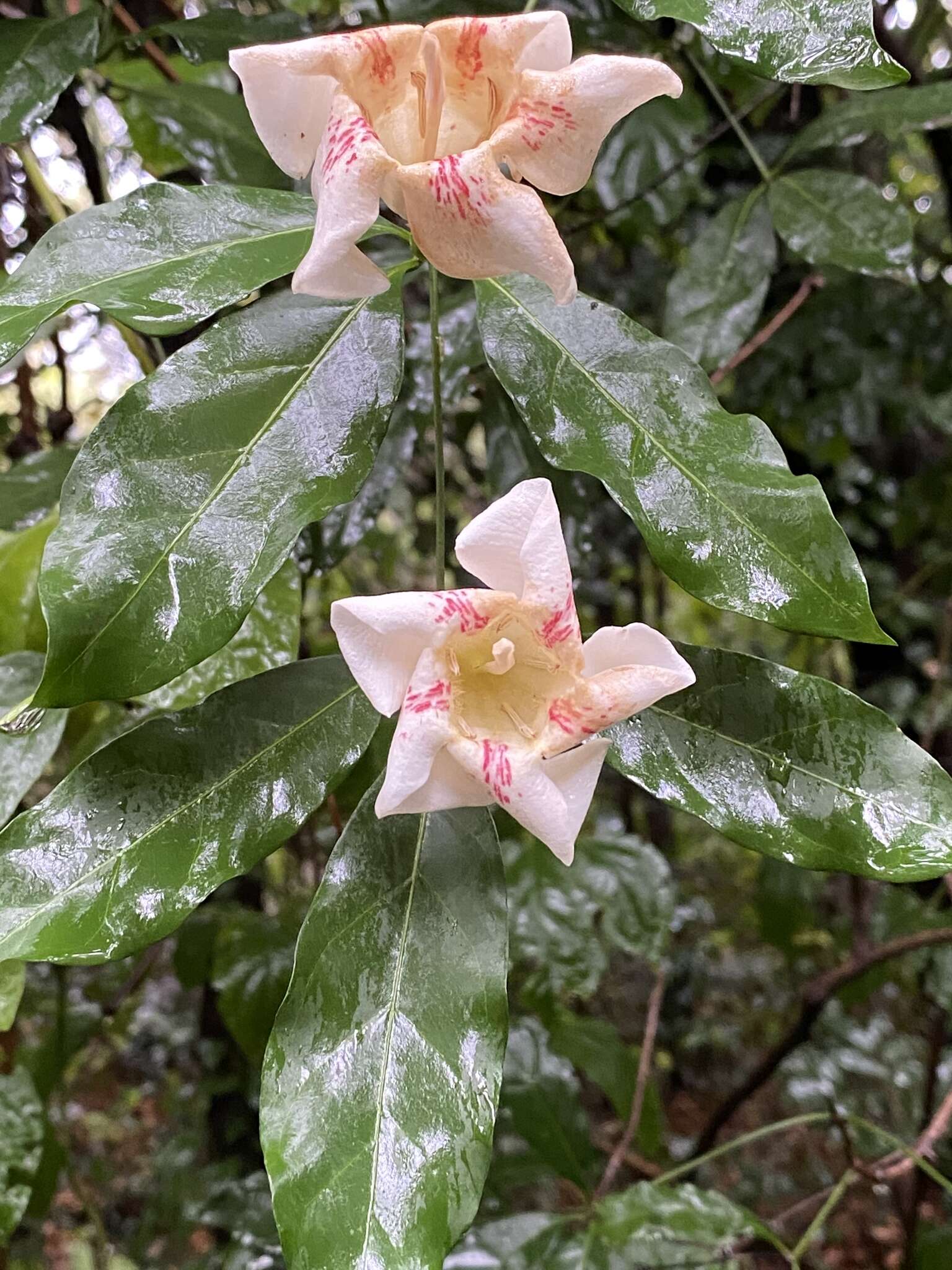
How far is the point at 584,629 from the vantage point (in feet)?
Answer: 6.65

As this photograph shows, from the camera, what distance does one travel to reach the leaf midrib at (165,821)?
1.44 feet

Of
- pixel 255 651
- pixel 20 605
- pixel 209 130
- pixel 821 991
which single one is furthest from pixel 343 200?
pixel 821 991

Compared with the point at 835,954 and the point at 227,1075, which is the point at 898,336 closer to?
the point at 835,954

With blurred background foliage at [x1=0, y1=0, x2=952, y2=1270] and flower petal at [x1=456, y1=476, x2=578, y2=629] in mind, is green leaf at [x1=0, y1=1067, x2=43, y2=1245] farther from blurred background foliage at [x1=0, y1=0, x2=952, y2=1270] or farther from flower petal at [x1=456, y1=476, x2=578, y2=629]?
flower petal at [x1=456, y1=476, x2=578, y2=629]

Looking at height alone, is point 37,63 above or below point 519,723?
above

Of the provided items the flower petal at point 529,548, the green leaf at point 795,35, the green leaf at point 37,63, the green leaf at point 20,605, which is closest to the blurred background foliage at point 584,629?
the green leaf at point 20,605

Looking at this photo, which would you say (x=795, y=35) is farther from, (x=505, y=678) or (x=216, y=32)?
(x=216, y=32)

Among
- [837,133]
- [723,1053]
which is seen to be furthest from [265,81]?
[723,1053]

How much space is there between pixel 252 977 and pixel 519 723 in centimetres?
78

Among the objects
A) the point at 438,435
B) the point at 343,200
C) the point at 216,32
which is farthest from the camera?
the point at 216,32

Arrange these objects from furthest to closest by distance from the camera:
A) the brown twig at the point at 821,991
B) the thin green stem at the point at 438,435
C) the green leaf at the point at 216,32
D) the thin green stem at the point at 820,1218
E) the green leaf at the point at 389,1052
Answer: the brown twig at the point at 821,991, the thin green stem at the point at 820,1218, the green leaf at the point at 216,32, the thin green stem at the point at 438,435, the green leaf at the point at 389,1052

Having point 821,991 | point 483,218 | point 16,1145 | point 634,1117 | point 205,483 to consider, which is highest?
point 483,218

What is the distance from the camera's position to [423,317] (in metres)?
0.91

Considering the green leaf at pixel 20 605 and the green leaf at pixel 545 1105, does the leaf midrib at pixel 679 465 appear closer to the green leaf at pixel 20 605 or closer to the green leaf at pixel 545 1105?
the green leaf at pixel 20 605
